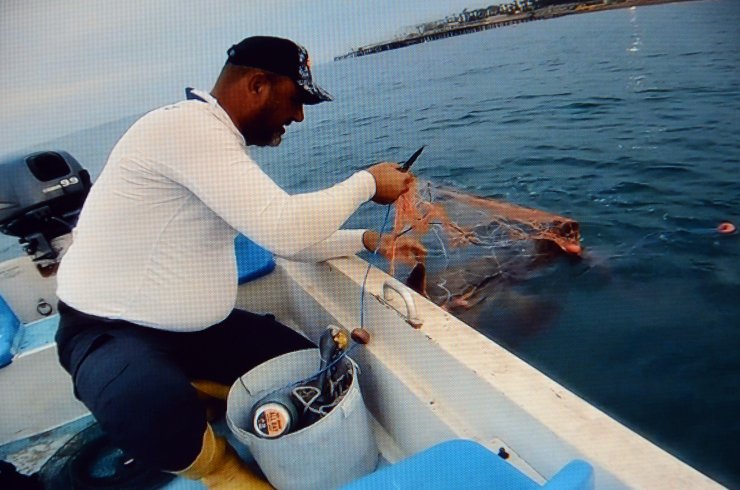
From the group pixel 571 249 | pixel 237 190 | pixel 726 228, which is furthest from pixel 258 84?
pixel 726 228

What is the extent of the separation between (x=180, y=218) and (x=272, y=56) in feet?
1.91

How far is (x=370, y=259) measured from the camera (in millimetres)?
2375

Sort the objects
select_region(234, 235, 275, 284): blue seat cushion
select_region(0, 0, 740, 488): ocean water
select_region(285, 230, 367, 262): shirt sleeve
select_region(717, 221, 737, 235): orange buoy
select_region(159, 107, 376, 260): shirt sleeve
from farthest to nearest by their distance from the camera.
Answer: select_region(717, 221, 737, 235): orange buoy < select_region(234, 235, 275, 284): blue seat cushion < select_region(0, 0, 740, 488): ocean water < select_region(285, 230, 367, 262): shirt sleeve < select_region(159, 107, 376, 260): shirt sleeve

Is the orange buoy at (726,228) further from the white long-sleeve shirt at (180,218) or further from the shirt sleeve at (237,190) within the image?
the shirt sleeve at (237,190)

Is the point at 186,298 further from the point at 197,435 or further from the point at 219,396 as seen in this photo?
the point at 219,396

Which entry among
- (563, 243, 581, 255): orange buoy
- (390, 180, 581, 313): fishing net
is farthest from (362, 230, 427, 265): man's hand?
(563, 243, 581, 255): orange buoy

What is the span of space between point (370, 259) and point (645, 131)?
6551 mm

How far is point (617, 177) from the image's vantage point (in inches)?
219

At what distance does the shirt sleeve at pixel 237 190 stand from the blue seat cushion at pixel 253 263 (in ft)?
3.53

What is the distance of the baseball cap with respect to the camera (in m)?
1.52

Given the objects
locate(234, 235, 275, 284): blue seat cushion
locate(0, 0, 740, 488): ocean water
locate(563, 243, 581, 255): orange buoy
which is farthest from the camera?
locate(563, 243, 581, 255): orange buoy

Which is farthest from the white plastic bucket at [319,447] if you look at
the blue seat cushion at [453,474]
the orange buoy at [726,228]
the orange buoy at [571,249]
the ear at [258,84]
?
the orange buoy at [726,228]

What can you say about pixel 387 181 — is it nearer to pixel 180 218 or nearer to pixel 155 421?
pixel 180 218

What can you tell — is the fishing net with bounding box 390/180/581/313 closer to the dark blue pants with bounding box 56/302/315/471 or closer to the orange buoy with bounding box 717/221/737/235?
the orange buoy with bounding box 717/221/737/235
